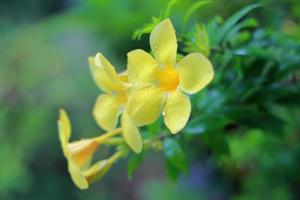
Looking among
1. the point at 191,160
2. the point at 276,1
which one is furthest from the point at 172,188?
the point at 276,1

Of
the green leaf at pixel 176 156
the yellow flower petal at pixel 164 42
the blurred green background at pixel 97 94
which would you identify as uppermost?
the yellow flower petal at pixel 164 42

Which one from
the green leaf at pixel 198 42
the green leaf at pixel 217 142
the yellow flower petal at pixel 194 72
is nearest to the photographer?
the yellow flower petal at pixel 194 72

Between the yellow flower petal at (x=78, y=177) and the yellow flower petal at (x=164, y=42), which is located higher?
the yellow flower petal at (x=164, y=42)

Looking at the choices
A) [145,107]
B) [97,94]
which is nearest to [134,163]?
[145,107]

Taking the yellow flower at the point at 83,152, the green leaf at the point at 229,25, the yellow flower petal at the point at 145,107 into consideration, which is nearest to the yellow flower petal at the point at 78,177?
the yellow flower at the point at 83,152

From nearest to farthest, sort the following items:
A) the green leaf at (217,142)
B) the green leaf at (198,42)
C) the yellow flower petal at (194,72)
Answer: the yellow flower petal at (194,72), the green leaf at (198,42), the green leaf at (217,142)

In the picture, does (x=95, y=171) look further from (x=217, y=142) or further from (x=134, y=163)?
(x=217, y=142)

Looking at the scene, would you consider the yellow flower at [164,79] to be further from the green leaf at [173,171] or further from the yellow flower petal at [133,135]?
the green leaf at [173,171]

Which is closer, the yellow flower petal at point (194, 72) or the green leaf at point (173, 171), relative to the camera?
the yellow flower petal at point (194, 72)
